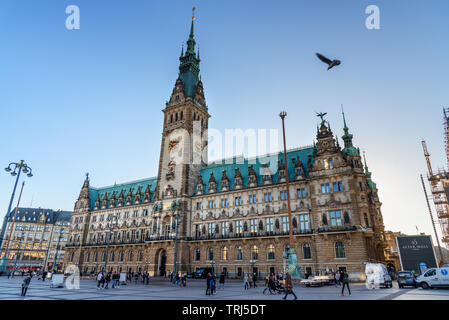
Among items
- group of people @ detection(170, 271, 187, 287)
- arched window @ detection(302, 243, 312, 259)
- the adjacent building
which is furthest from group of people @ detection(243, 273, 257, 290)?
the adjacent building

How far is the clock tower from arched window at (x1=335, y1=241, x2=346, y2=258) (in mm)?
31998

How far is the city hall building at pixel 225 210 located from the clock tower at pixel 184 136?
0.26 meters

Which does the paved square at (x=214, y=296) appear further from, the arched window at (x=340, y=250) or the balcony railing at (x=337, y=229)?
the arched window at (x=340, y=250)

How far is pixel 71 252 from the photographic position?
76250 mm

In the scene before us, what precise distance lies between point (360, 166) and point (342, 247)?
14.2 metres

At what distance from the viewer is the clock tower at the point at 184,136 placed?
62688 mm

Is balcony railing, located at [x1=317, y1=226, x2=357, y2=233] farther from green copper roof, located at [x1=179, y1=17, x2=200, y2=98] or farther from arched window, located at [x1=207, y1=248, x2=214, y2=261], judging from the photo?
green copper roof, located at [x1=179, y1=17, x2=200, y2=98]

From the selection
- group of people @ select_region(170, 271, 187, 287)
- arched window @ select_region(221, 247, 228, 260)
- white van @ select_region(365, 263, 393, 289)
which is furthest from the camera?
arched window @ select_region(221, 247, 228, 260)

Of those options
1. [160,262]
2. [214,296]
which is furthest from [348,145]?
[160,262]

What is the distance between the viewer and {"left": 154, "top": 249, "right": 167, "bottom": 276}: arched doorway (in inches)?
2271
